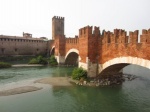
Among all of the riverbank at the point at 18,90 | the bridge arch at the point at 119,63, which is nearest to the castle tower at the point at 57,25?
the bridge arch at the point at 119,63

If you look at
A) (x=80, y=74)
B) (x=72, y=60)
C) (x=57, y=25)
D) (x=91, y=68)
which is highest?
(x=57, y=25)

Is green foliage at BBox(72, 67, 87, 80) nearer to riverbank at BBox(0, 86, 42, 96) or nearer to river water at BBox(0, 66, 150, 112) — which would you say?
river water at BBox(0, 66, 150, 112)

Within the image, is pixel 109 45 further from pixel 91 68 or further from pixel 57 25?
pixel 57 25

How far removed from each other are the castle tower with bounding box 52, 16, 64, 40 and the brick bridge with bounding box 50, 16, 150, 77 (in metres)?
29.9

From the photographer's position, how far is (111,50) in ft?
49.4

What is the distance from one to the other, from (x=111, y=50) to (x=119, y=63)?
1523 mm

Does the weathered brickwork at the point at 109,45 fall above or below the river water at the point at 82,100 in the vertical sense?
above

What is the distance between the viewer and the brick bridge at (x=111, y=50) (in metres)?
11.7

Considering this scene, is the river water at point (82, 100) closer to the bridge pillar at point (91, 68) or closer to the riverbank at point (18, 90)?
the riverbank at point (18, 90)

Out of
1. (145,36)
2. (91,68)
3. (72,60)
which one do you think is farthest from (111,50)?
(72,60)

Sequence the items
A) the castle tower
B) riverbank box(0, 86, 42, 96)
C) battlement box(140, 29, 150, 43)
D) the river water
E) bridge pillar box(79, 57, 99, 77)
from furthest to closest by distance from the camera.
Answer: the castle tower, bridge pillar box(79, 57, 99, 77), riverbank box(0, 86, 42, 96), battlement box(140, 29, 150, 43), the river water

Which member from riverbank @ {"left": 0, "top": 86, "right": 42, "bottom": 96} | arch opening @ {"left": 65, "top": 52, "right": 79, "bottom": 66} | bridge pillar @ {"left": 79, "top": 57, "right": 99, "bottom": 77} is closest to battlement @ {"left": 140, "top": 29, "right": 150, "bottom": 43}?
bridge pillar @ {"left": 79, "top": 57, "right": 99, "bottom": 77}

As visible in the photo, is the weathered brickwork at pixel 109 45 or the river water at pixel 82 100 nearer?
the river water at pixel 82 100

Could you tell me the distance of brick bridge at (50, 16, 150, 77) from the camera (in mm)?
11734
